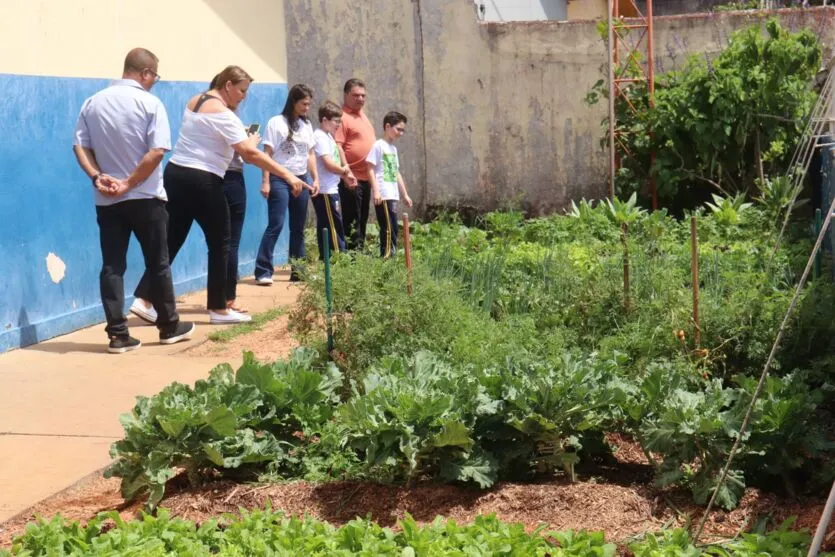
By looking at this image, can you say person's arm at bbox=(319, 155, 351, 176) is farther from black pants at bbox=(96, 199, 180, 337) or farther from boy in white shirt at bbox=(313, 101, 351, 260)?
black pants at bbox=(96, 199, 180, 337)

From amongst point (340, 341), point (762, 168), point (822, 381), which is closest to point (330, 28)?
point (762, 168)

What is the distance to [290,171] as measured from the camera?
10.6 m

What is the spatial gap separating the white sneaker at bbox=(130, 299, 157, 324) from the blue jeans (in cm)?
208

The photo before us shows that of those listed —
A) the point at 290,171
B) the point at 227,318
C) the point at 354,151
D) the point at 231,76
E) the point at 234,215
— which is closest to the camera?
the point at 231,76

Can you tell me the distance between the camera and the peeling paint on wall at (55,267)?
8.70 metres

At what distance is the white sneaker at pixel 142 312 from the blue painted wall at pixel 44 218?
46cm

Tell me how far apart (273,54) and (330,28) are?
0.83 metres

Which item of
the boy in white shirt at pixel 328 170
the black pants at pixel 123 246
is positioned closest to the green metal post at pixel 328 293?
the black pants at pixel 123 246

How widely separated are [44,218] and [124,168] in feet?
3.68

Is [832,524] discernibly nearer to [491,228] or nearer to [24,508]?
[24,508]

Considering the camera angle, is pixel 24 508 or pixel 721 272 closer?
pixel 24 508

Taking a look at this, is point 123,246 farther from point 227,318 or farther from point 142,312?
point 227,318

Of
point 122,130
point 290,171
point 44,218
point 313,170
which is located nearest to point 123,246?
point 122,130

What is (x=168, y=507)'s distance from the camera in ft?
16.5
